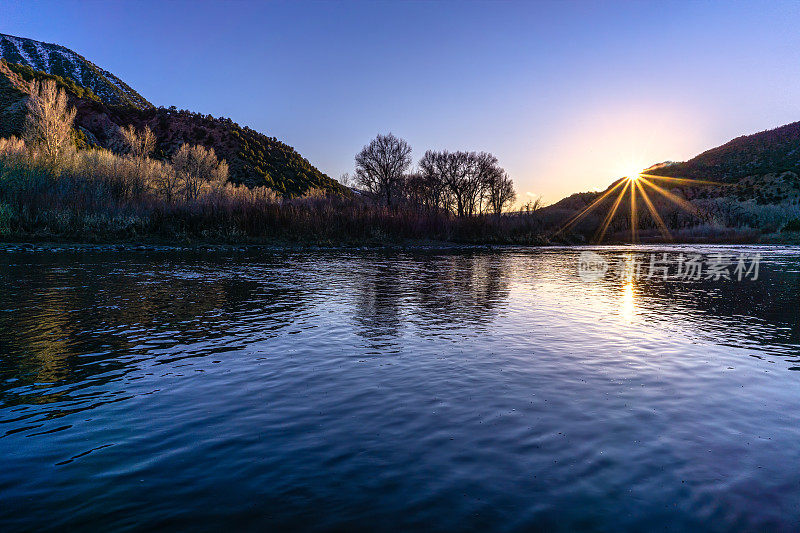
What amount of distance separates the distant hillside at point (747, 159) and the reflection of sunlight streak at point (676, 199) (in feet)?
43.2

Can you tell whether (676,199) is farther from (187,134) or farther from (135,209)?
(187,134)

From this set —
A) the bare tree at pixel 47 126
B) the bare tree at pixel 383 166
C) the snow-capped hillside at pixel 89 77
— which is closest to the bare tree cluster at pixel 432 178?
the bare tree at pixel 383 166

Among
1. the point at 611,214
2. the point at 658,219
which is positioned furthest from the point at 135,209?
the point at 611,214

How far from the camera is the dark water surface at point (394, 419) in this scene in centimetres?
408

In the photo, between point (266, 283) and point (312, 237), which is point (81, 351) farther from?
point (312, 237)

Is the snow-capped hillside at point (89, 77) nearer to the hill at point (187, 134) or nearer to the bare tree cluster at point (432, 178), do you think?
the hill at point (187, 134)

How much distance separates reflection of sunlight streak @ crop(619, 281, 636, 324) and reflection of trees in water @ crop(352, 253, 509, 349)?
373 cm

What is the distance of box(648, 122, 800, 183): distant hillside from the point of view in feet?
415

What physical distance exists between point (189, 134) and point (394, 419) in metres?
127

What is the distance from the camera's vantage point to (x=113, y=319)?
39.7 ft

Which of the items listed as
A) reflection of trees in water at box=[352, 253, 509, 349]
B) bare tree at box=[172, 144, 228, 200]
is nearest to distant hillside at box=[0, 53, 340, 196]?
bare tree at box=[172, 144, 228, 200]

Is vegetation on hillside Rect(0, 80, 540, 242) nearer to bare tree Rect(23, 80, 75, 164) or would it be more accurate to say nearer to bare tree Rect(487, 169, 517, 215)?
bare tree Rect(23, 80, 75, 164)

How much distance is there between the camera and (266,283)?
20.0 meters

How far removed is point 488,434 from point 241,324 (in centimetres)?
818
